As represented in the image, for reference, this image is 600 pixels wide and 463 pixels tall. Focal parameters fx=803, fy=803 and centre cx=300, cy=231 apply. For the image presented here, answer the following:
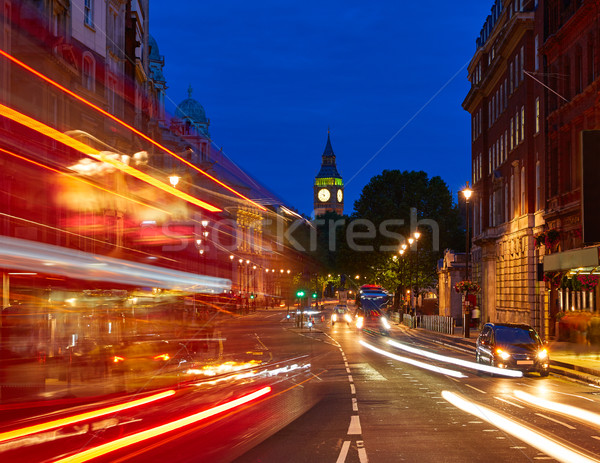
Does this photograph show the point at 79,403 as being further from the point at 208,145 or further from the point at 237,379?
the point at 208,145

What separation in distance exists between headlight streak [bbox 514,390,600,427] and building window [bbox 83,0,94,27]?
35.9 metres

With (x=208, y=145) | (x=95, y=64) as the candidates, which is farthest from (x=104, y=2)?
(x=208, y=145)

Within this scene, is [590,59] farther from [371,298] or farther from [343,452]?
[371,298]

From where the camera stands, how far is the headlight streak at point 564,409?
14859 mm

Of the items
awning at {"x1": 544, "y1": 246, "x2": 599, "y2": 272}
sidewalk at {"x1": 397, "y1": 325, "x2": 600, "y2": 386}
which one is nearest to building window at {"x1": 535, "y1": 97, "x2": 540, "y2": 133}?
sidewalk at {"x1": 397, "y1": 325, "x2": 600, "y2": 386}

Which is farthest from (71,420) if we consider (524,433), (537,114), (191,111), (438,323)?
(191,111)

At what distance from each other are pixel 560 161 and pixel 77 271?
2645 centimetres

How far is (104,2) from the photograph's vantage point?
165 feet

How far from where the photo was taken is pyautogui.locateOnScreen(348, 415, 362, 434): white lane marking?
532 inches

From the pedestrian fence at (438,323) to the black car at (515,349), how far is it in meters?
25.4

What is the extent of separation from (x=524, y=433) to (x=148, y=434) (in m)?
6.04

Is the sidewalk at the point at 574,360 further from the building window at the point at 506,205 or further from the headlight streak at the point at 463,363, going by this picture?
the building window at the point at 506,205

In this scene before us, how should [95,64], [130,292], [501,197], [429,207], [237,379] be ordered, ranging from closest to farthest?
[237,379] → [130,292] → [95,64] → [501,197] → [429,207]

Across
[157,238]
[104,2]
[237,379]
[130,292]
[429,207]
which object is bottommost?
[237,379]
